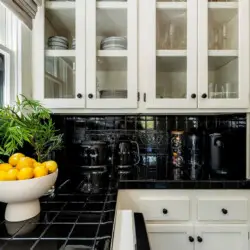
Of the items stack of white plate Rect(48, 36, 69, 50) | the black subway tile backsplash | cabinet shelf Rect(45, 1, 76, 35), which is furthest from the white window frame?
the black subway tile backsplash

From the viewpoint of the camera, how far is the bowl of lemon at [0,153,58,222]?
31.0 inches

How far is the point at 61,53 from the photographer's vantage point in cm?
147

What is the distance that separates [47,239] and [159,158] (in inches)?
48.6

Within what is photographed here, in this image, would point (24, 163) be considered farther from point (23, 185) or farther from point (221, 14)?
point (221, 14)

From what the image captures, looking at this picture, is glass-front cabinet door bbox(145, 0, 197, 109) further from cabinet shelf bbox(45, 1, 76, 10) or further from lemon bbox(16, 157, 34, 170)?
lemon bbox(16, 157, 34, 170)

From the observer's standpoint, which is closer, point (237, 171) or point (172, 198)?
point (172, 198)

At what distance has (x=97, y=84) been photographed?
149cm

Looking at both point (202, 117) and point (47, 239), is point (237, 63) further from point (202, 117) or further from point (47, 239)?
point (47, 239)

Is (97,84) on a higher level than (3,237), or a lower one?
higher

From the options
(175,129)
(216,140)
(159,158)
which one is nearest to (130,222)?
(216,140)

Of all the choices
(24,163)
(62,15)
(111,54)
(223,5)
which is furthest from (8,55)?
(223,5)

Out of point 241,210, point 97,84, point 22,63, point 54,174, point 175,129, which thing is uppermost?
point 22,63

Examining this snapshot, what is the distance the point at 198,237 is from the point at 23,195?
1004 millimetres

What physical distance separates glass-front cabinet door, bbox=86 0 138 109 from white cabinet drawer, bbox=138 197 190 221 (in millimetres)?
622
